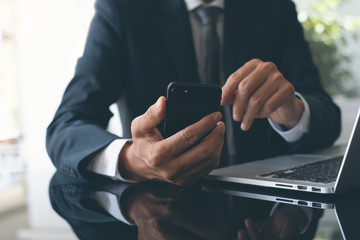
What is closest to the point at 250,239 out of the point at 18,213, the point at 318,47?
the point at 18,213

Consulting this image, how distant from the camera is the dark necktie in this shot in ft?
4.62

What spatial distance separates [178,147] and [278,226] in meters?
0.23

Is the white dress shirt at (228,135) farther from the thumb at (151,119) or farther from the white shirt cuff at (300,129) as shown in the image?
the thumb at (151,119)

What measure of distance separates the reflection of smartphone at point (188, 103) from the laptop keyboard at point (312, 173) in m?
0.16

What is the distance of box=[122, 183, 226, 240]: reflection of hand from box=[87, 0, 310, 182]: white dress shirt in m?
0.12

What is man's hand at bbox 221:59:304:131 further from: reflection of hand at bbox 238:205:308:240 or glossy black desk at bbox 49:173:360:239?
reflection of hand at bbox 238:205:308:240

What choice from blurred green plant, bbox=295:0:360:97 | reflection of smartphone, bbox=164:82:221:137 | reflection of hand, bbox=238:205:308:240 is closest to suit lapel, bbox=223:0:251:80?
reflection of smartphone, bbox=164:82:221:137

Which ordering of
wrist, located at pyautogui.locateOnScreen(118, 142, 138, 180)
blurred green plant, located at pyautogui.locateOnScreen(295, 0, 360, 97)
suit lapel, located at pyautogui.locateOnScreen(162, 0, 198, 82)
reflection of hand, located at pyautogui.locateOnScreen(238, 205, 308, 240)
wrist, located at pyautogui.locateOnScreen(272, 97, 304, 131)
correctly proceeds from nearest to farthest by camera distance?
reflection of hand, located at pyautogui.locateOnScreen(238, 205, 308, 240)
wrist, located at pyautogui.locateOnScreen(118, 142, 138, 180)
wrist, located at pyautogui.locateOnScreen(272, 97, 304, 131)
suit lapel, located at pyautogui.locateOnScreen(162, 0, 198, 82)
blurred green plant, located at pyautogui.locateOnScreen(295, 0, 360, 97)

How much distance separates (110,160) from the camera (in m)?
0.82

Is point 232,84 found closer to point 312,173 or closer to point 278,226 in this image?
point 312,173

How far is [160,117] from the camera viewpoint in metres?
0.66

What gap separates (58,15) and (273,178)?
9.32 ft

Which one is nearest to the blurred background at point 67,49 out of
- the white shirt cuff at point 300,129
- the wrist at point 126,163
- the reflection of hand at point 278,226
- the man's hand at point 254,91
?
the white shirt cuff at point 300,129

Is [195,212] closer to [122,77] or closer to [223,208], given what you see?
[223,208]
